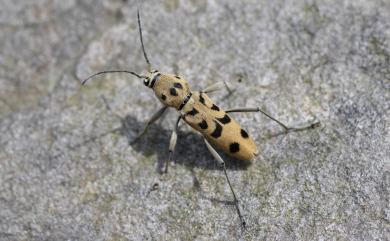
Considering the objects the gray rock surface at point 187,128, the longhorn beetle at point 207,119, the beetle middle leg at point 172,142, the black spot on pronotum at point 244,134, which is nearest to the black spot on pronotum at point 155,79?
the longhorn beetle at point 207,119

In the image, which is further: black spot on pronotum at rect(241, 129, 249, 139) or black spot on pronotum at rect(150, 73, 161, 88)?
black spot on pronotum at rect(150, 73, 161, 88)

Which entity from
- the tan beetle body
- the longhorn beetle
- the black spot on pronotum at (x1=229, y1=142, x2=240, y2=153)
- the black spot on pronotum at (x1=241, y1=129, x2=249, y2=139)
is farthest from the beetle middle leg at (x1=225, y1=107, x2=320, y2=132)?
the black spot on pronotum at (x1=229, y1=142, x2=240, y2=153)

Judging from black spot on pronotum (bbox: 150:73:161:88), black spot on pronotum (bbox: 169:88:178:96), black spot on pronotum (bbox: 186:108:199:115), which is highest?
black spot on pronotum (bbox: 150:73:161:88)

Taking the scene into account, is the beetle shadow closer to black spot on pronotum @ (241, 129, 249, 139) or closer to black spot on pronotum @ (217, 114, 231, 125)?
black spot on pronotum @ (241, 129, 249, 139)

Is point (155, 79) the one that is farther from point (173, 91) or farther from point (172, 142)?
point (172, 142)

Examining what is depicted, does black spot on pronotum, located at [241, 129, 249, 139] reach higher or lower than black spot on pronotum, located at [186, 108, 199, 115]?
lower

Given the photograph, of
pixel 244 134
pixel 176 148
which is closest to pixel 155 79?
pixel 176 148

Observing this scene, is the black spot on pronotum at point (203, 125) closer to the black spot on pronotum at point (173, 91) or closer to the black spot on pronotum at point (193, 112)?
the black spot on pronotum at point (193, 112)

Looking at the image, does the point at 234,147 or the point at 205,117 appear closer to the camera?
the point at 234,147
